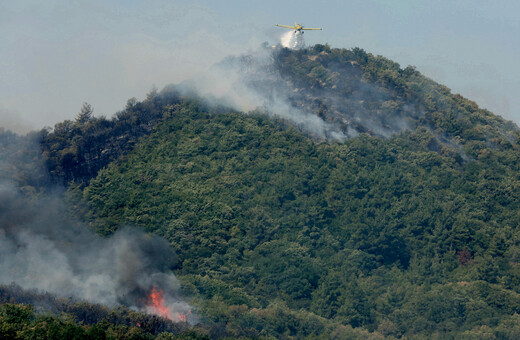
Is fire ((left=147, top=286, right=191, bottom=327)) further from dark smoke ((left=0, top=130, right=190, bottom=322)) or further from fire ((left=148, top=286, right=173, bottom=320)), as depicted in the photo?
dark smoke ((left=0, top=130, right=190, bottom=322))

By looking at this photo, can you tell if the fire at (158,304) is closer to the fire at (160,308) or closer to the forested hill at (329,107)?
the fire at (160,308)

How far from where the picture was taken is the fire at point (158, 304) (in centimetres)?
12556

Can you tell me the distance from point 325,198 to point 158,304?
141ft

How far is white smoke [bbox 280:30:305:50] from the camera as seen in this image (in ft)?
621

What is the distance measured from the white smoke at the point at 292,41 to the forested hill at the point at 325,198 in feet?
6.71

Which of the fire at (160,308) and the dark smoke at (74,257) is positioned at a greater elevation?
the dark smoke at (74,257)

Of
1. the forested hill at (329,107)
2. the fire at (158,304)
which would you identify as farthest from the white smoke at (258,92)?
the fire at (158,304)

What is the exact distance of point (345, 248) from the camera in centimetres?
15388

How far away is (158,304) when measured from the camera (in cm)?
12788

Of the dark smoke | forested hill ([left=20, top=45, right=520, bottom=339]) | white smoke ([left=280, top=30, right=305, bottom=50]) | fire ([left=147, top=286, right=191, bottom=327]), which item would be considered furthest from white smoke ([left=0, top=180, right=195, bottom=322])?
white smoke ([left=280, top=30, right=305, bottom=50])

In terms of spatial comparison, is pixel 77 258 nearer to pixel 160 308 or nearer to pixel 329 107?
pixel 160 308

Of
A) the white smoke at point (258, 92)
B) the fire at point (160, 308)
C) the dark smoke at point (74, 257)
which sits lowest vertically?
the fire at point (160, 308)

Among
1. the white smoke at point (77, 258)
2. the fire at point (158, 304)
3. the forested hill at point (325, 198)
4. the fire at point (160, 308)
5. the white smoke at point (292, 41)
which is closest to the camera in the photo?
the white smoke at point (77, 258)

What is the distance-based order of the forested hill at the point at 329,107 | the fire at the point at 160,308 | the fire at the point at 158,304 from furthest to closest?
1. the forested hill at the point at 329,107
2. the fire at the point at 158,304
3. the fire at the point at 160,308
